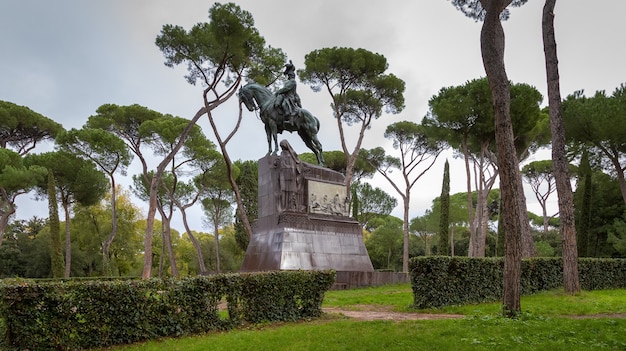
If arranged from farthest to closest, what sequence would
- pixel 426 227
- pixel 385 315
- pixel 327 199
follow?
1. pixel 426 227
2. pixel 327 199
3. pixel 385 315

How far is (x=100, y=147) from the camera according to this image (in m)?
27.4

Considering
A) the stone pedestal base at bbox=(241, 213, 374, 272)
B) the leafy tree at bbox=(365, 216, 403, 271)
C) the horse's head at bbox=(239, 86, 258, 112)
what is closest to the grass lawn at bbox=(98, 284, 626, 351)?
the stone pedestal base at bbox=(241, 213, 374, 272)

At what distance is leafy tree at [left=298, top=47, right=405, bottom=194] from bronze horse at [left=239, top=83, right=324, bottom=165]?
737 cm

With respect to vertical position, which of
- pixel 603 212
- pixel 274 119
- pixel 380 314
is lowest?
pixel 380 314

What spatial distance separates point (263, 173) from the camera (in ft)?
56.4

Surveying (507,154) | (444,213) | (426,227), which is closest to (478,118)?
(444,213)

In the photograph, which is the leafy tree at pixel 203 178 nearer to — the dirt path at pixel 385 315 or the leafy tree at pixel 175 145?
the leafy tree at pixel 175 145

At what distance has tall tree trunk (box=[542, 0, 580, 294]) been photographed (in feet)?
39.8

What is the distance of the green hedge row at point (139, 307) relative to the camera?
19.2ft

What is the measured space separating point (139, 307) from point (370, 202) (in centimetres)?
3782

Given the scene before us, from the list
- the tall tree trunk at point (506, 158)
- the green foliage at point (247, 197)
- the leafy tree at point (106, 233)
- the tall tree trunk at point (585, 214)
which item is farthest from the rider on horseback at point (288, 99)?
the leafy tree at point (106, 233)

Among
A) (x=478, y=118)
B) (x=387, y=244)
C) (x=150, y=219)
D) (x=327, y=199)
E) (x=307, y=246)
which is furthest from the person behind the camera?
(x=387, y=244)

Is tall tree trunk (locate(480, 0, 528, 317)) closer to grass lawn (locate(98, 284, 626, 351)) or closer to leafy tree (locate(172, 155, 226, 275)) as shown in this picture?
grass lawn (locate(98, 284, 626, 351))

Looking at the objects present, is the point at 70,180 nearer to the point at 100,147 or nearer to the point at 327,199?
the point at 100,147
